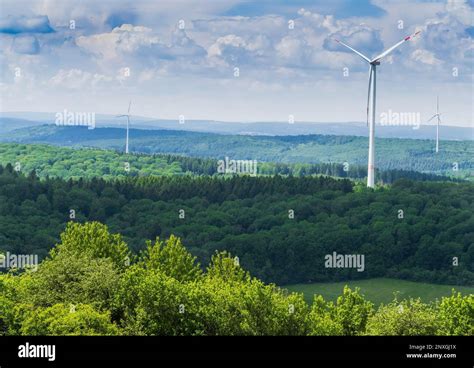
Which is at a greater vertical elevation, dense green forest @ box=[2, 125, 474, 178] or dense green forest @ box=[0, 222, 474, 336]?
dense green forest @ box=[2, 125, 474, 178]

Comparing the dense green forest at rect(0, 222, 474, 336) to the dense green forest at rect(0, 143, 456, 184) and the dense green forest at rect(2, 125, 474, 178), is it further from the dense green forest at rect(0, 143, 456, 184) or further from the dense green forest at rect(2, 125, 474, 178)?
the dense green forest at rect(2, 125, 474, 178)

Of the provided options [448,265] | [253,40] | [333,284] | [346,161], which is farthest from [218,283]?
[346,161]

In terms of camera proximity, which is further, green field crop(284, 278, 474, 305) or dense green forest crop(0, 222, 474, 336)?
green field crop(284, 278, 474, 305)

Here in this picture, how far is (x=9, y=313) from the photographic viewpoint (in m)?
46.0

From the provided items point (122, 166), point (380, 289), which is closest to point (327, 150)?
point (122, 166)

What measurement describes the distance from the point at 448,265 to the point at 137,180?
45349mm

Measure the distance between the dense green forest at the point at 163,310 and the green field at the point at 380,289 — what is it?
29999mm

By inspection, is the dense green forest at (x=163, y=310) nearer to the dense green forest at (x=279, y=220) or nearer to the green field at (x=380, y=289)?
the green field at (x=380, y=289)

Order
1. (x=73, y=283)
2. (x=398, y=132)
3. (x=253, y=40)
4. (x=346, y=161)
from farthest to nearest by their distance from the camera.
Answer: (x=398, y=132) < (x=346, y=161) < (x=253, y=40) < (x=73, y=283)

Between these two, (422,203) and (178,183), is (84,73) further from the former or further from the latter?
(422,203)

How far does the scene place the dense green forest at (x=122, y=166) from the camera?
142 metres

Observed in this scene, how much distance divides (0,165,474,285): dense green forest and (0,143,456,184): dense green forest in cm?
1796

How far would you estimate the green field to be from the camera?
8831 cm

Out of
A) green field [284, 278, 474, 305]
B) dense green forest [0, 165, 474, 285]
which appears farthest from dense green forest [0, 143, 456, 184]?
green field [284, 278, 474, 305]
